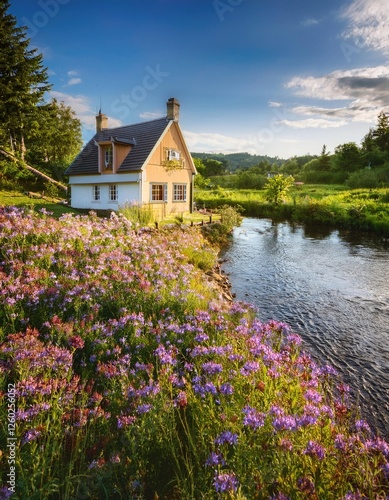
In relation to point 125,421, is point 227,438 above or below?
above

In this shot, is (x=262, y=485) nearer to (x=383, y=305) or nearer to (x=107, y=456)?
(x=107, y=456)

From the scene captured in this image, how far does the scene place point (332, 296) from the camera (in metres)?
10.4

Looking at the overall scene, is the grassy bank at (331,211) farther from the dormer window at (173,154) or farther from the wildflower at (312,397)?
the wildflower at (312,397)

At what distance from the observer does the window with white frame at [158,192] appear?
22.7 meters

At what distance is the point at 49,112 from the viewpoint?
37.5 metres

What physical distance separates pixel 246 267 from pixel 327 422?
11.6 metres

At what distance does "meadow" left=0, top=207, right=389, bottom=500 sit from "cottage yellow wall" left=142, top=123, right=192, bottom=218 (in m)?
16.1

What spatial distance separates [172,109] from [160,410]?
24.1 metres

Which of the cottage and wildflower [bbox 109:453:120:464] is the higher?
the cottage

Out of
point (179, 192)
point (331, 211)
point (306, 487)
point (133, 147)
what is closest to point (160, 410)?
point (306, 487)

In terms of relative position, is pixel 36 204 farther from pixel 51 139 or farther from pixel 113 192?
pixel 51 139

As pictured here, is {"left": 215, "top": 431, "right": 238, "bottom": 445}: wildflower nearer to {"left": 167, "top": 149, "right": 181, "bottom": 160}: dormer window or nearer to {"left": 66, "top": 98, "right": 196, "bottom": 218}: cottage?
{"left": 66, "top": 98, "right": 196, "bottom": 218}: cottage

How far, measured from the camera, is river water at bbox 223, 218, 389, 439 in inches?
240

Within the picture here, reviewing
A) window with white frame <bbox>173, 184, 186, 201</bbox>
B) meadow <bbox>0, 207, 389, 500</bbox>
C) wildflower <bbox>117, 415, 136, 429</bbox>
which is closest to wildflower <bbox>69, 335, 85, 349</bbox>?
meadow <bbox>0, 207, 389, 500</bbox>
